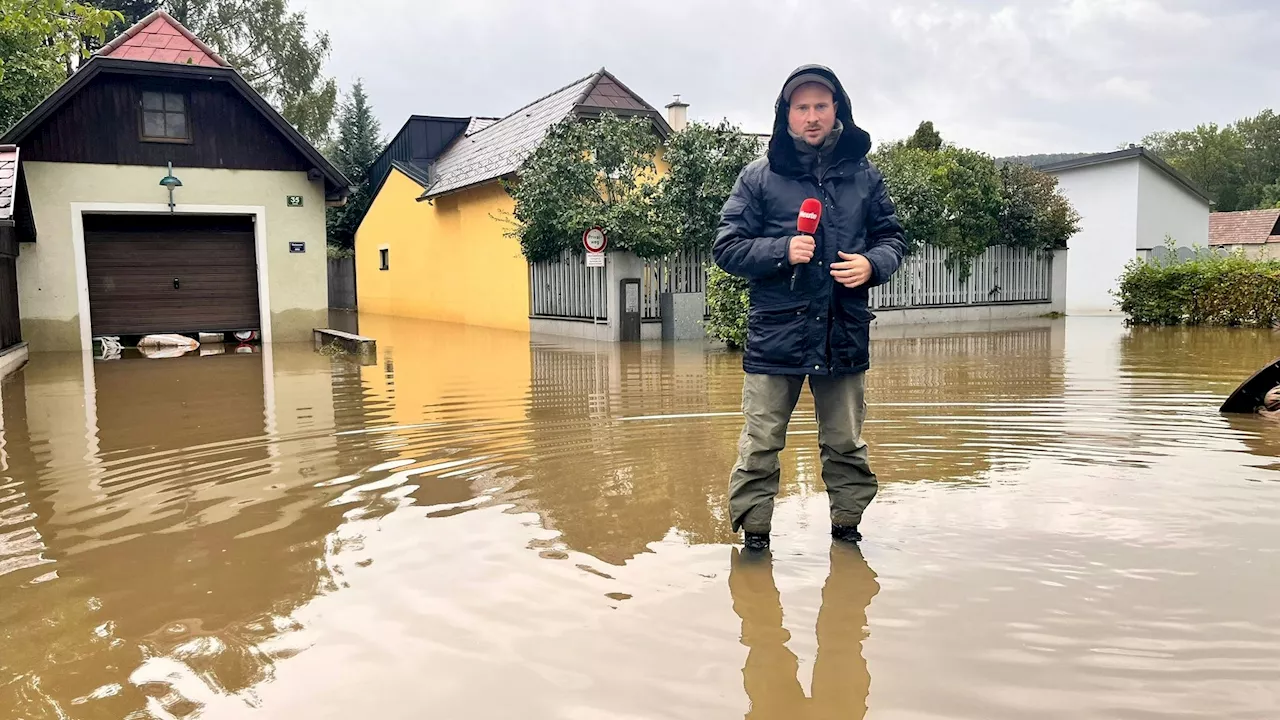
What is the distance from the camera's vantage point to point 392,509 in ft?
14.7

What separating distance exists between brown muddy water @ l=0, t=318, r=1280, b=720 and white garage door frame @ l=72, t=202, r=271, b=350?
936 centimetres

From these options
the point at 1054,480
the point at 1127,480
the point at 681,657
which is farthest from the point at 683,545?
the point at 1127,480

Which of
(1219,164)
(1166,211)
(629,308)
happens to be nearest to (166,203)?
(629,308)

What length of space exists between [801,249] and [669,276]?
42.2 feet

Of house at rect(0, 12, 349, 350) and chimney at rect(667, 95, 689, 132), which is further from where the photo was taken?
chimney at rect(667, 95, 689, 132)

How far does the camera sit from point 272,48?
31609 millimetres

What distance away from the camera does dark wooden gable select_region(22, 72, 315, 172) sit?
14805 millimetres

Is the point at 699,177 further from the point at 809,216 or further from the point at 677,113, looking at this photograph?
the point at 809,216

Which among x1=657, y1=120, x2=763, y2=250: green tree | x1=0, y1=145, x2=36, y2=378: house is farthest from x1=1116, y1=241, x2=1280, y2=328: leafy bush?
x1=0, y1=145, x2=36, y2=378: house

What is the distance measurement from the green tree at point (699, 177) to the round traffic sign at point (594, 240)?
100cm

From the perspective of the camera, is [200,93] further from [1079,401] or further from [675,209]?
[1079,401]

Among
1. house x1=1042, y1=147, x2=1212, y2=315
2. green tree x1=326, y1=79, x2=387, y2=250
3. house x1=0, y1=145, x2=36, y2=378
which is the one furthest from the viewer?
green tree x1=326, y1=79, x2=387, y2=250

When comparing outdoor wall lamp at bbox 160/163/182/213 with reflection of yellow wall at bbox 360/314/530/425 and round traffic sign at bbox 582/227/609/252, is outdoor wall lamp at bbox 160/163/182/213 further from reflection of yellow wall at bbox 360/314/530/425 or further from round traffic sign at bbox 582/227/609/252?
round traffic sign at bbox 582/227/609/252

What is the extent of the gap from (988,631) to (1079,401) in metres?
5.48
